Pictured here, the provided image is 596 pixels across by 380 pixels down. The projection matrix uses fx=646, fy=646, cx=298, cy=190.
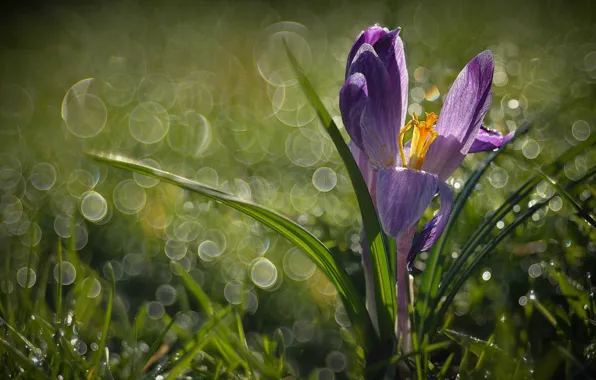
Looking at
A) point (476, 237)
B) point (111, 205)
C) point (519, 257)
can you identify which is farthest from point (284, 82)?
point (476, 237)

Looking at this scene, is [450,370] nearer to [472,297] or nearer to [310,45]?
[472,297]

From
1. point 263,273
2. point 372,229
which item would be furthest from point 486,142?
point 263,273

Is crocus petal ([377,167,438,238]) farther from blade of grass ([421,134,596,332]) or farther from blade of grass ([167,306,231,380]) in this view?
blade of grass ([167,306,231,380])

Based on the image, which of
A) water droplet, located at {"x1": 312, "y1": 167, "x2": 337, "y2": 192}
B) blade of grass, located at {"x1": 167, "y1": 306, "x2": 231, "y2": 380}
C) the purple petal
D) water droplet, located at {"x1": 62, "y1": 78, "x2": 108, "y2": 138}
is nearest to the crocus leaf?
the purple petal

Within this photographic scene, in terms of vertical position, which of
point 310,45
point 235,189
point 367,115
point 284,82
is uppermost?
point 310,45

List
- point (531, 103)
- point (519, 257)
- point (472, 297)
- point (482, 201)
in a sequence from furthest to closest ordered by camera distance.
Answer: point (531, 103)
point (482, 201)
point (519, 257)
point (472, 297)

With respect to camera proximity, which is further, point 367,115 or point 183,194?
point 183,194
